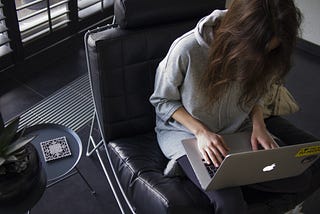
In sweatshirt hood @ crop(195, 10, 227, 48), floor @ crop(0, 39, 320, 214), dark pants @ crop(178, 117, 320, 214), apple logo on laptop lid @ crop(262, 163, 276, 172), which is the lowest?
floor @ crop(0, 39, 320, 214)

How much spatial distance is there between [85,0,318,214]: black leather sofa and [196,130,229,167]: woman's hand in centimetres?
11

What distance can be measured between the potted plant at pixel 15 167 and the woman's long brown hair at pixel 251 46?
0.58m

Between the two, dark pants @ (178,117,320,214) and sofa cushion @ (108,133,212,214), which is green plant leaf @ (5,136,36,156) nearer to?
sofa cushion @ (108,133,212,214)

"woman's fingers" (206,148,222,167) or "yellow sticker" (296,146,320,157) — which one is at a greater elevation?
"yellow sticker" (296,146,320,157)

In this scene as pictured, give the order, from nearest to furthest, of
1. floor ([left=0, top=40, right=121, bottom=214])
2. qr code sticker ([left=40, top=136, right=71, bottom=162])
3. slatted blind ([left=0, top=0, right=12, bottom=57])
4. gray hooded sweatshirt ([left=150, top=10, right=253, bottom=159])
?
gray hooded sweatshirt ([left=150, top=10, right=253, bottom=159])
qr code sticker ([left=40, top=136, right=71, bottom=162])
floor ([left=0, top=40, right=121, bottom=214])
slatted blind ([left=0, top=0, right=12, bottom=57])

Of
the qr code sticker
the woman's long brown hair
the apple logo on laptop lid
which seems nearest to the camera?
the woman's long brown hair

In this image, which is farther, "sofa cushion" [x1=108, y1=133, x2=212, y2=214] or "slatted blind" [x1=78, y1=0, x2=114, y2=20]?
"slatted blind" [x1=78, y1=0, x2=114, y2=20]

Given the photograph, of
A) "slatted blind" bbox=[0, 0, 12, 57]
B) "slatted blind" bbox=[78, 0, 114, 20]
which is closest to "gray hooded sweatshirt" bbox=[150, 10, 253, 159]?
"slatted blind" bbox=[0, 0, 12, 57]

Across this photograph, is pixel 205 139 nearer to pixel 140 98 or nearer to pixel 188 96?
pixel 188 96

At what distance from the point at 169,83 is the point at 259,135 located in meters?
0.36

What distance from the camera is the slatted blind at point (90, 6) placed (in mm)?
2453

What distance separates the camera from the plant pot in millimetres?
1031

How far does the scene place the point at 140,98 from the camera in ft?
4.58

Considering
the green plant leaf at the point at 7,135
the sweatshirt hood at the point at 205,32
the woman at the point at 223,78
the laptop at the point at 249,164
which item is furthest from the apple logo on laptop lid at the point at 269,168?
the green plant leaf at the point at 7,135
